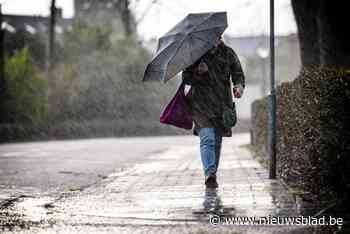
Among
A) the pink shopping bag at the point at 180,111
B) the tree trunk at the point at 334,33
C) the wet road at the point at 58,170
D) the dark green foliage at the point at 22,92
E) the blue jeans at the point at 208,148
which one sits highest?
the tree trunk at the point at 334,33

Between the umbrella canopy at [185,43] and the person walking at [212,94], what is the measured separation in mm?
164

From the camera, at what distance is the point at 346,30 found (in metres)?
13.3

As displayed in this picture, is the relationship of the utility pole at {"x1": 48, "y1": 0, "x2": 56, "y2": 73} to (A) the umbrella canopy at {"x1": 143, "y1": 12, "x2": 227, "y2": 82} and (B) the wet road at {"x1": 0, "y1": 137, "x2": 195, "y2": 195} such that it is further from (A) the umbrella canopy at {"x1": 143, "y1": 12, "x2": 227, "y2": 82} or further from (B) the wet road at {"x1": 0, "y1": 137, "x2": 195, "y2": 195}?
(A) the umbrella canopy at {"x1": 143, "y1": 12, "x2": 227, "y2": 82}

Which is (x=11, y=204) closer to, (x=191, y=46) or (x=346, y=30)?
(x=191, y=46)

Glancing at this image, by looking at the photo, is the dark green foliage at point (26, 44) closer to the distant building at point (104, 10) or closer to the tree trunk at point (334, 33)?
the distant building at point (104, 10)

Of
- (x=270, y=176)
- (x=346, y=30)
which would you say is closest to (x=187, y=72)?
(x=270, y=176)

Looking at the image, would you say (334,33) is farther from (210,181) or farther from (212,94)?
(210,181)

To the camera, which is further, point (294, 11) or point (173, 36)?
point (294, 11)

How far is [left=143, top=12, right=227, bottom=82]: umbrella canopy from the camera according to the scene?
875 cm

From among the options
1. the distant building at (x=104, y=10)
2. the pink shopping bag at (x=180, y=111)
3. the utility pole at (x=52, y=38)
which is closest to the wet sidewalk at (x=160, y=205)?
the pink shopping bag at (x=180, y=111)

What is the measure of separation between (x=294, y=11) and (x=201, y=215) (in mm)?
9706

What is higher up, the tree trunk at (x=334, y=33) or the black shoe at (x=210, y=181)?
the tree trunk at (x=334, y=33)

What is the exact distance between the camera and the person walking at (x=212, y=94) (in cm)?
889

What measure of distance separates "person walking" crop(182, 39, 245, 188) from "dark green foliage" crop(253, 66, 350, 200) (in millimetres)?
1086
